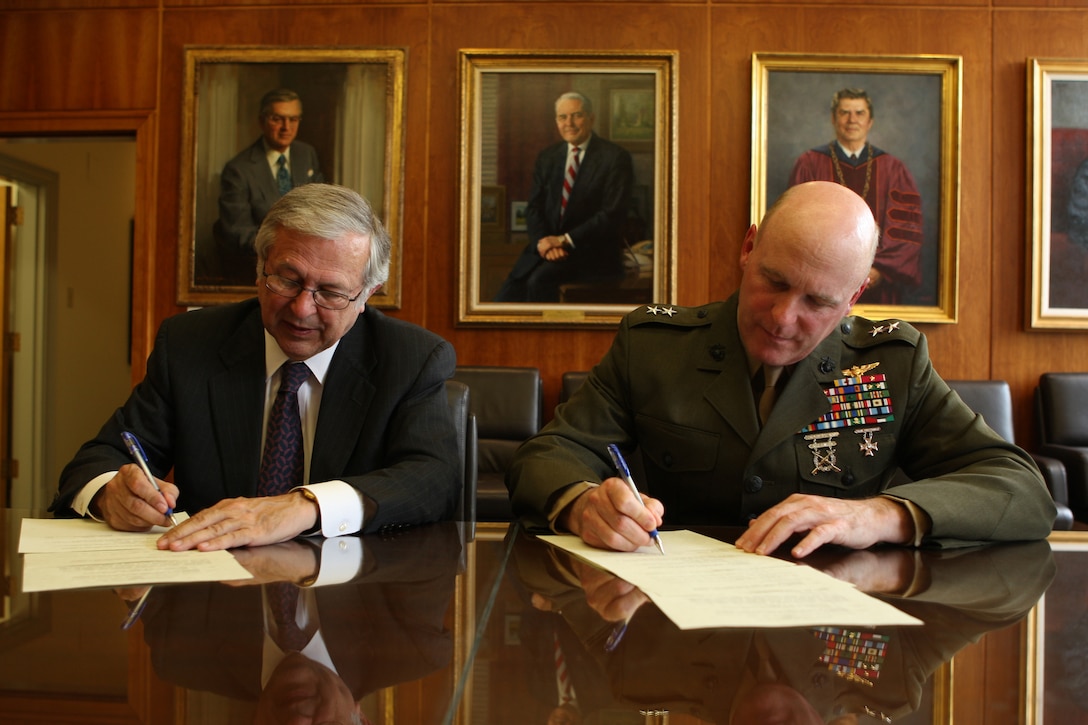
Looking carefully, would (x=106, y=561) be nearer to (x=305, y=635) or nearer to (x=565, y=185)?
(x=305, y=635)

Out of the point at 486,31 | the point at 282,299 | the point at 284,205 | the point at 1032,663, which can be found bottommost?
the point at 1032,663

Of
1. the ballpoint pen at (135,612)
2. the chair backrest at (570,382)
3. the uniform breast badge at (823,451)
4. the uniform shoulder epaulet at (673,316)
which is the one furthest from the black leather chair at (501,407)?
the ballpoint pen at (135,612)

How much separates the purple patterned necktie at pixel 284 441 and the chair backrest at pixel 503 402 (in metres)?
3.00

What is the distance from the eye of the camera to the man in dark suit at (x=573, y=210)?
547 cm

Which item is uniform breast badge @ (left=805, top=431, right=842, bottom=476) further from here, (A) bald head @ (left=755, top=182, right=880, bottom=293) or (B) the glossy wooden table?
(B) the glossy wooden table

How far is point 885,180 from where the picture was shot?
5.43 m

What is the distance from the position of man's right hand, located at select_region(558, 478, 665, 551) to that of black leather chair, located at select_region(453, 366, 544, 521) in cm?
343

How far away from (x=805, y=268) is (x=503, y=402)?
3.40m

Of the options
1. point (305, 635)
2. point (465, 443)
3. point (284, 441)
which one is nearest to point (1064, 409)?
point (465, 443)

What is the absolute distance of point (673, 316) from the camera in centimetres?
218

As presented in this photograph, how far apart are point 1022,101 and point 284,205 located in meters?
5.06

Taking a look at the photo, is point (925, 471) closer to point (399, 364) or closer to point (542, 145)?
point (399, 364)

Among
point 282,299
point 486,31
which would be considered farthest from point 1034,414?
point 282,299

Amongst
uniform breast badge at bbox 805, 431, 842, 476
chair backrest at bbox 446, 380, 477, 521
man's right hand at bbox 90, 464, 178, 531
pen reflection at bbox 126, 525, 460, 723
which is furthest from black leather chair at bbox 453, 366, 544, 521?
pen reflection at bbox 126, 525, 460, 723
